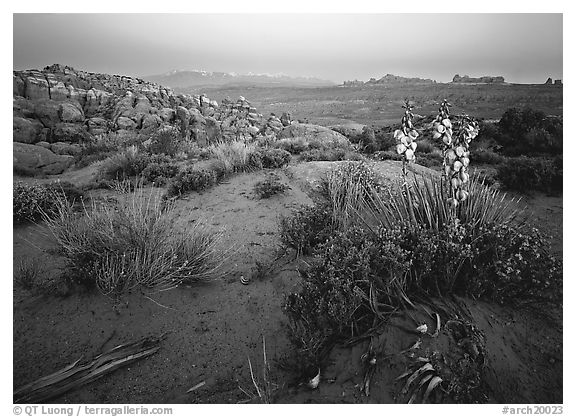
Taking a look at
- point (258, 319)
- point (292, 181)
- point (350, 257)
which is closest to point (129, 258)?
point (258, 319)

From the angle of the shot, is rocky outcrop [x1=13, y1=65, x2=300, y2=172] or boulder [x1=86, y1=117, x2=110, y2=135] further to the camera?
boulder [x1=86, y1=117, x2=110, y2=135]

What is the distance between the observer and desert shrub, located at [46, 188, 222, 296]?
11.4 feet

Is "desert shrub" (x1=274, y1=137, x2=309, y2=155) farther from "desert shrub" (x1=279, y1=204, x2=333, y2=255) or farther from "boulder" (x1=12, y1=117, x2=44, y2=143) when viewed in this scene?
"boulder" (x1=12, y1=117, x2=44, y2=143)

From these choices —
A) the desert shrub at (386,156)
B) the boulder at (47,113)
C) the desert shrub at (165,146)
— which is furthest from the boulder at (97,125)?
the desert shrub at (386,156)

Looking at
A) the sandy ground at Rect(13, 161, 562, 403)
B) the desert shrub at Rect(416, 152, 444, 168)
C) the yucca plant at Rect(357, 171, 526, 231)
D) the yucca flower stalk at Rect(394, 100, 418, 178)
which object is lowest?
the sandy ground at Rect(13, 161, 562, 403)

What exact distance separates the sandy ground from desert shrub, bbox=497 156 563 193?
3.09 m

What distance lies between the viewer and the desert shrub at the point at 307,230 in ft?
14.1

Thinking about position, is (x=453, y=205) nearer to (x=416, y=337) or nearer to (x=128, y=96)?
(x=416, y=337)

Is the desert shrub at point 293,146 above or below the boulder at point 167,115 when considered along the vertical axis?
below

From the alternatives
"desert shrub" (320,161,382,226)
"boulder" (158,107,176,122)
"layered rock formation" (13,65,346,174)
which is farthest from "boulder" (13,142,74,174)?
"boulder" (158,107,176,122)

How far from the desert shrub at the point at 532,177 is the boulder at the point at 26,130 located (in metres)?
20.8

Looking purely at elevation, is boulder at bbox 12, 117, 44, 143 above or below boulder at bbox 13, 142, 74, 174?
above

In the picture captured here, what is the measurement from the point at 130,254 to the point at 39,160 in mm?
12204

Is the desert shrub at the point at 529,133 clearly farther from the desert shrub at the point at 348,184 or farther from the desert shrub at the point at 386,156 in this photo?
the desert shrub at the point at 348,184
